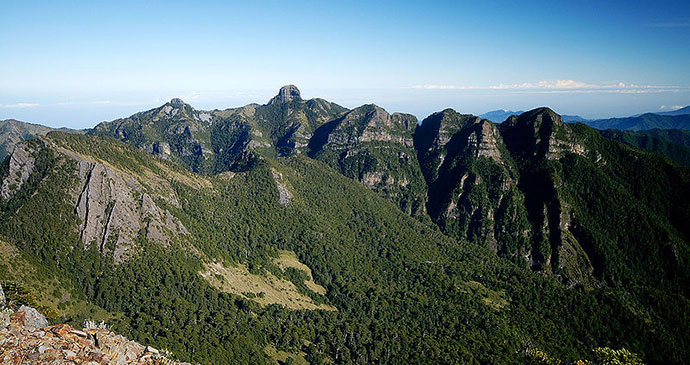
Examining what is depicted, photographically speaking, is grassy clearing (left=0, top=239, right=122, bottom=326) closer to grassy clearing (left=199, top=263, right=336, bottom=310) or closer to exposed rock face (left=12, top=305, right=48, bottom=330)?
grassy clearing (left=199, top=263, right=336, bottom=310)

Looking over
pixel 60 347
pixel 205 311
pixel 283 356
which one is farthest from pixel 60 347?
pixel 205 311

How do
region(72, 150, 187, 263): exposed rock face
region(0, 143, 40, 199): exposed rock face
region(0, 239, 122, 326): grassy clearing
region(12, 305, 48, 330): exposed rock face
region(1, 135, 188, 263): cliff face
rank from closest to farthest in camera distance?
1. region(12, 305, 48, 330): exposed rock face
2. region(0, 239, 122, 326): grassy clearing
3. region(72, 150, 187, 263): exposed rock face
4. region(1, 135, 188, 263): cliff face
5. region(0, 143, 40, 199): exposed rock face

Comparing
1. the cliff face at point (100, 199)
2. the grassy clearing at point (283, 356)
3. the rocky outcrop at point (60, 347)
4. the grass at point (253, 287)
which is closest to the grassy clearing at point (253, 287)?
the grass at point (253, 287)

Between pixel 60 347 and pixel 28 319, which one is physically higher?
pixel 60 347

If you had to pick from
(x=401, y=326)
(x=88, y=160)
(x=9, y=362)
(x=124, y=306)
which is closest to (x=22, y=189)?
(x=88, y=160)

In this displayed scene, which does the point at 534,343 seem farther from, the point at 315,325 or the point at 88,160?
the point at 88,160

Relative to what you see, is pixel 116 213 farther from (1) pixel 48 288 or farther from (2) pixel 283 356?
(2) pixel 283 356

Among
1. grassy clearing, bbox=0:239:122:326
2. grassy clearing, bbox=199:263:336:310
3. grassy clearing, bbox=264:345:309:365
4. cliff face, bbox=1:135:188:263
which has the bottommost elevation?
grassy clearing, bbox=264:345:309:365

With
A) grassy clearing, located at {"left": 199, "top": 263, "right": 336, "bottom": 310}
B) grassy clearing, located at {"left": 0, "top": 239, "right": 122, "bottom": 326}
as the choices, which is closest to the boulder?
grassy clearing, located at {"left": 0, "top": 239, "right": 122, "bottom": 326}
